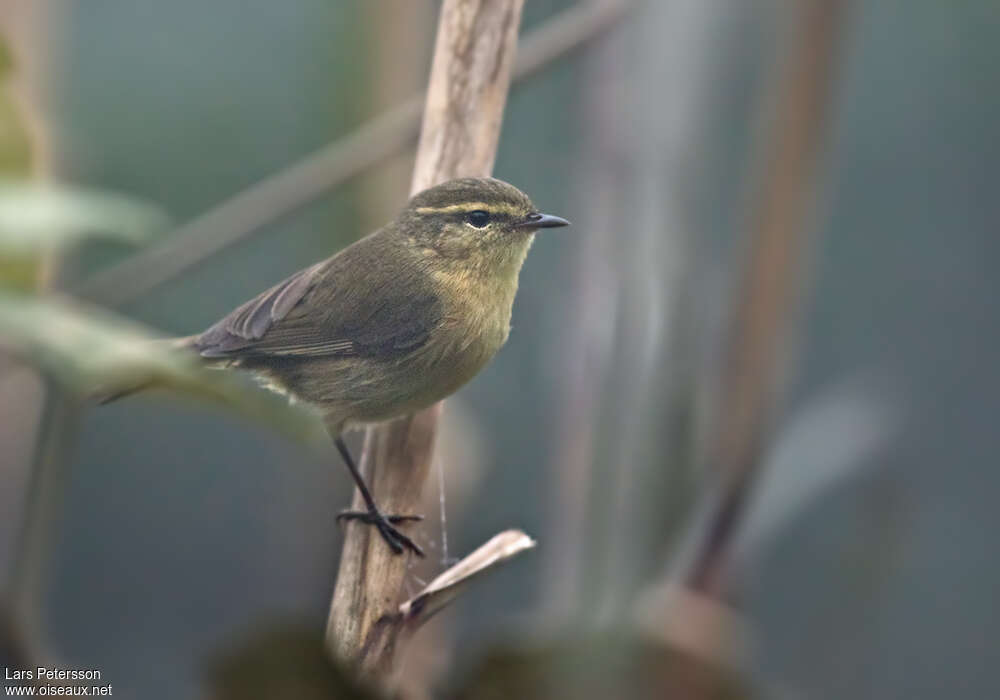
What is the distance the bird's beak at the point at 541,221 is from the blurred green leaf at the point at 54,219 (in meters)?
1.09

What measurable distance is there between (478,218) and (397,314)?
25 centimetres

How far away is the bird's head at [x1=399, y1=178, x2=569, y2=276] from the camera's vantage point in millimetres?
1896

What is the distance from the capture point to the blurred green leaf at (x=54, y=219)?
678 mm

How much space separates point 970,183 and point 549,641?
12.0 feet

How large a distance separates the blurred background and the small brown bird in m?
0.15

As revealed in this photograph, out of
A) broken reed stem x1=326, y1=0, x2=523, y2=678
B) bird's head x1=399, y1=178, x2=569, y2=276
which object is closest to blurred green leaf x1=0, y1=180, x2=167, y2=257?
broken reed stem x1=326, y1=0, x2=523, y2=678

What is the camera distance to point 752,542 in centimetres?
199

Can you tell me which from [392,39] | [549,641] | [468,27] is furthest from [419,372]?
[392,39]

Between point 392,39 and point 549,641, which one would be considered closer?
point 549,641

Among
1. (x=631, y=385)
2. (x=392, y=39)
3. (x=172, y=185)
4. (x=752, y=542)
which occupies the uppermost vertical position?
(x=172, y=185)

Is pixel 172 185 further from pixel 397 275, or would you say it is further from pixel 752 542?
pixel 752 542

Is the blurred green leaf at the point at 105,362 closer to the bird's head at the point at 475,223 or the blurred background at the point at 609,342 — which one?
the blurred background at the point at 609,342

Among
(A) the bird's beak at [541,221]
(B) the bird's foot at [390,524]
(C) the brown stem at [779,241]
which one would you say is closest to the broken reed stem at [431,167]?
(B) the bird's foot at [390,524]

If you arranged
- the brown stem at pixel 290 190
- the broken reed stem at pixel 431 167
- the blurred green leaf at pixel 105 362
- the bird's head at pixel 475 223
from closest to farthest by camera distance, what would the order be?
the blurred green leaf at pixel 105 362 < the broken reed stem at pixel 431 167 < the brown stem at pixel 290 190 < the bird's head at pixel 475 223
